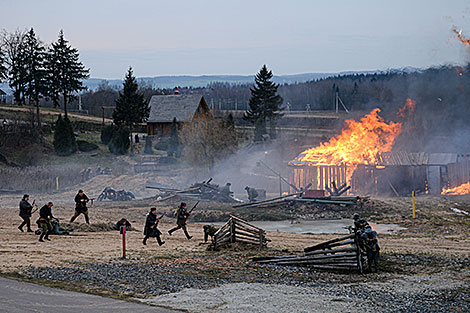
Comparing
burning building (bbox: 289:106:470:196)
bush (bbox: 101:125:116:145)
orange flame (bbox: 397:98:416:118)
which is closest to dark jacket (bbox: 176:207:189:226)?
burning building (bbox: 289:106:470:196)

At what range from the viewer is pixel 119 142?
59.5 metres

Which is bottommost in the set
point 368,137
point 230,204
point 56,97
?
point 230,204

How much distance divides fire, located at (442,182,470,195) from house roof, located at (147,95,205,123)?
3542 cm

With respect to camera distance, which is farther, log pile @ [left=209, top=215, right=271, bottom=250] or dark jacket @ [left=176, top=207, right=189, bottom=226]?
dark jacket @ [left=176, top=207, right=189, bottom=226]

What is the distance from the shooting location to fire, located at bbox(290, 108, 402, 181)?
41750 millimetres

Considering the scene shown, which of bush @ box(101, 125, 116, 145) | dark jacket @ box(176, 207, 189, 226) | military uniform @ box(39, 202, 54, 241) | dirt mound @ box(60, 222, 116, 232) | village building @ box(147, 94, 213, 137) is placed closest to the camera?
military uniform @ box(39, 202, 54, 241)

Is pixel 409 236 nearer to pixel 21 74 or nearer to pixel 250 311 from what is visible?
pixel 250 311

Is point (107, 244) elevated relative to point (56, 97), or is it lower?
lower

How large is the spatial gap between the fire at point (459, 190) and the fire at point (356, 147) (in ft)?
18.2

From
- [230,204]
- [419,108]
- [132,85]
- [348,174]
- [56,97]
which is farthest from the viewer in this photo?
[56,97]

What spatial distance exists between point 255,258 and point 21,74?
63.6 m

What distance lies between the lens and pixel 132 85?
6644cm

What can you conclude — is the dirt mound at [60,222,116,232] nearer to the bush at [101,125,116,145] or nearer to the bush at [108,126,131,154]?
the bush at [108,126,131,154]

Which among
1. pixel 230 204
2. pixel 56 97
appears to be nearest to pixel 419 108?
pixel 230 204
